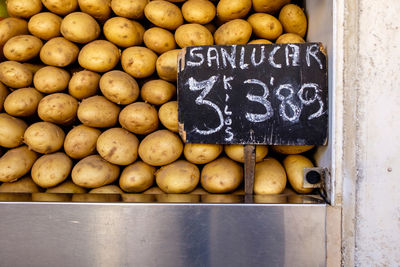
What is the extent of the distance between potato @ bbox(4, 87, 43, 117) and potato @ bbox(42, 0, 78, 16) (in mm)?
434

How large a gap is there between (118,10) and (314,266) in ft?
4.65

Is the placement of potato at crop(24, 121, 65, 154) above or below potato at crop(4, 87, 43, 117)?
below

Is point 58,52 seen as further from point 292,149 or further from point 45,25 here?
point 292,149

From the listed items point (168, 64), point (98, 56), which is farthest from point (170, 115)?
point (98, 56)

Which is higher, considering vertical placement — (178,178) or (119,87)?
(119,87)

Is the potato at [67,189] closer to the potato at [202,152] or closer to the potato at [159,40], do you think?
the potato at [202,152]

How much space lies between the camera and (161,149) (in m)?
1.24

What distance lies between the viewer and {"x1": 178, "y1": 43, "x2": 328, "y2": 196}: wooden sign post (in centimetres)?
110

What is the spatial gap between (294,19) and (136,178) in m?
1.03

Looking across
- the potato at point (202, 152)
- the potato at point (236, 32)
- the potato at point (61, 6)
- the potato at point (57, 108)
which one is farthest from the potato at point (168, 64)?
the potato at point (61, 6)

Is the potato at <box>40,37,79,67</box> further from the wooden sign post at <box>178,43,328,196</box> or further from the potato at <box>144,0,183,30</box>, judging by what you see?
the wooden sign post at <box>178,43,328,196</box>

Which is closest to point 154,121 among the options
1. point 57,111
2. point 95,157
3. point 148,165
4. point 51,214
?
point 148,165

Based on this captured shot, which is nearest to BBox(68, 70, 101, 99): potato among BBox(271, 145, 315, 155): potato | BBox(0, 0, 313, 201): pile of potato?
BBox(0, 0, 313, 201): pile of potato

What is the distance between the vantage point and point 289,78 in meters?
1.12
